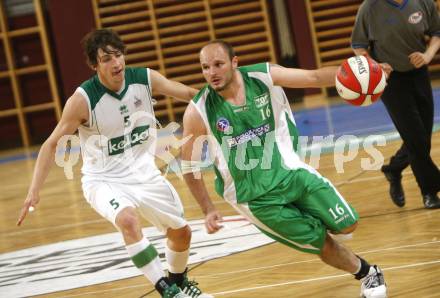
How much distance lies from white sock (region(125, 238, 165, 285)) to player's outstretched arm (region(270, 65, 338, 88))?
1254 millimetres

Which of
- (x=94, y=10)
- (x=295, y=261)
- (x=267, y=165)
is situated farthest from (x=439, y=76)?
(x=267, y=165)

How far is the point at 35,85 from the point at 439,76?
336 inches

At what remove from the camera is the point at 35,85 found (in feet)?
61.5

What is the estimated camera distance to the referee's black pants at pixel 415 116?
686cm

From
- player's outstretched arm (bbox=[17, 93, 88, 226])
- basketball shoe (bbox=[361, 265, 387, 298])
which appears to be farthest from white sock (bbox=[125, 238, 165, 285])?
basketball shoe (bbox=[361, 265, 387, 298])

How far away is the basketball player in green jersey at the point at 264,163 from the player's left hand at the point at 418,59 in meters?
1.81

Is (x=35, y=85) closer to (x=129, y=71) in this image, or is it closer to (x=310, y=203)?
(x=129, y=71)

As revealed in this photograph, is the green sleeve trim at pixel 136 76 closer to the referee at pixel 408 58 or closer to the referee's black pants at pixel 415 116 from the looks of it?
the referee at pixel 408 58

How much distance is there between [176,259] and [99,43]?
1455mm

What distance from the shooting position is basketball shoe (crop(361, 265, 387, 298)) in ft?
15.6

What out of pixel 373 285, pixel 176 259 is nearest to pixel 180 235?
pixel 176 259

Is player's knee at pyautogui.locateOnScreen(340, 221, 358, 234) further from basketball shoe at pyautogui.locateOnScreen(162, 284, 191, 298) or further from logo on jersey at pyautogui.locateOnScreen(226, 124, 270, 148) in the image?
basketball shoe at pyautogui.locateOnScreen(162, 284, 191, 298)

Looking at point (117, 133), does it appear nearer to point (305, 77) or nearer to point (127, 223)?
point (127, 223)

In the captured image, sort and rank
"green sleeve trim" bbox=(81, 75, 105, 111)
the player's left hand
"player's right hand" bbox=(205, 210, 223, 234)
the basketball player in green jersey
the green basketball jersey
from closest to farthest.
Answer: "player's right hand" bbox=(205, 210, 223, 234) → the basketball player in green jersey → the green basketball jersey → "green sleeve trim" bbox=(81, 75, 105, 111) → the player's left hand
